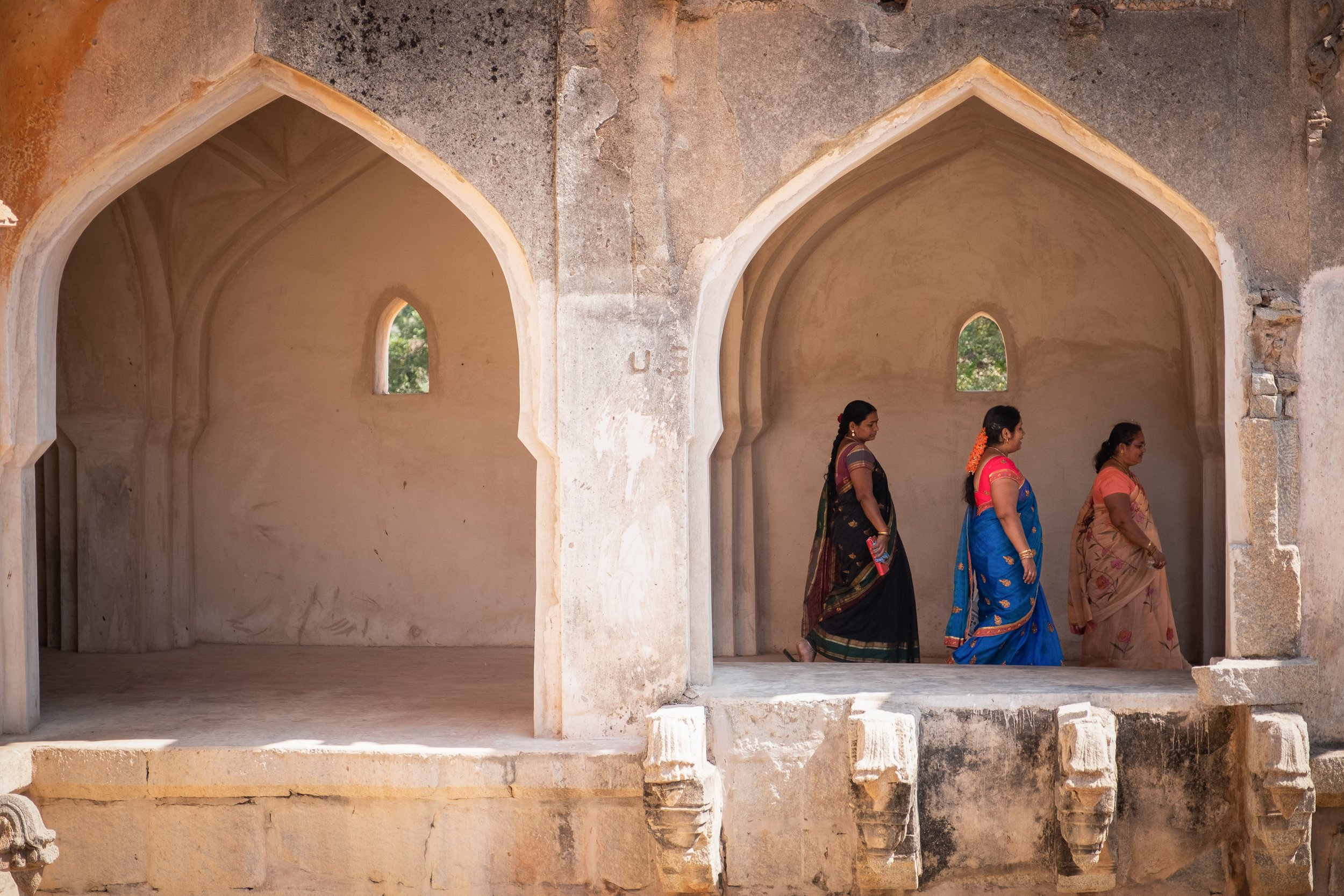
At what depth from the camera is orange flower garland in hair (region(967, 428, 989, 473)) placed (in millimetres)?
7398

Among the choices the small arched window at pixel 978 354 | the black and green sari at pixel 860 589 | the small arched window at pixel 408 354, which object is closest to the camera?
the black and green sari at pixel 860 589

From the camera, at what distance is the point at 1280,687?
562cm

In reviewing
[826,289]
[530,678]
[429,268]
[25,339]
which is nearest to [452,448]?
[429,268]

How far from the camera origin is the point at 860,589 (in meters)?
7.91

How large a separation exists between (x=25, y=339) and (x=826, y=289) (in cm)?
516

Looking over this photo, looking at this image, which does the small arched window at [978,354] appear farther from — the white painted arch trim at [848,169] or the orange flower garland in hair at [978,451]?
the white painted arch trim at [848,169]

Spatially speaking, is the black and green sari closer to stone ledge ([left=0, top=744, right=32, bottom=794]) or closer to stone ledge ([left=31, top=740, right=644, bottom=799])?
stone ledge ([left=31, top=740, right=644, bottom=799])

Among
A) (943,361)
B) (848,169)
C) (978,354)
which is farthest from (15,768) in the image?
(978,354)

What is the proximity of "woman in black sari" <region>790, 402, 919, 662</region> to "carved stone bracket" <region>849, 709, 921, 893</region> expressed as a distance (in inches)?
84.0

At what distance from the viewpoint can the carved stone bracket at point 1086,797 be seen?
549 cm

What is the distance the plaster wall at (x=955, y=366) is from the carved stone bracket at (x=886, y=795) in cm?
359

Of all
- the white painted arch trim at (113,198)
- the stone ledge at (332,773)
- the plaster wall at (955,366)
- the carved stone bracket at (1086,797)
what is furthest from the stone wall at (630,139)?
the plaster wall at (955,366)

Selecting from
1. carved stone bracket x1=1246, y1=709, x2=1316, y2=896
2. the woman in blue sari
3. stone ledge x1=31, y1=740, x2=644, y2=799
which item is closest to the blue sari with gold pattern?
the woman in blue sari

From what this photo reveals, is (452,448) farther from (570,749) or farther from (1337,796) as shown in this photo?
(1337,796)
